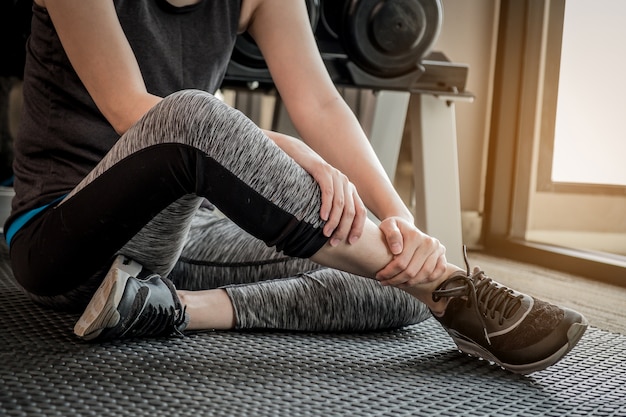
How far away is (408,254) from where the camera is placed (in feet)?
3.14

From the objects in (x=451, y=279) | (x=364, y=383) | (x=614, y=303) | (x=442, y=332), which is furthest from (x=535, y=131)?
(x=364, y=383)

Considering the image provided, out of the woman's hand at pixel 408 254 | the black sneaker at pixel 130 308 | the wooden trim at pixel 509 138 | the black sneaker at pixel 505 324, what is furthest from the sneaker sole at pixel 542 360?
the wooden trim at pixel 509 138

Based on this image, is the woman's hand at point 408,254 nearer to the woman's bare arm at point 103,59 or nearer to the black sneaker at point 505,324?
the black sneaker at point 505,324

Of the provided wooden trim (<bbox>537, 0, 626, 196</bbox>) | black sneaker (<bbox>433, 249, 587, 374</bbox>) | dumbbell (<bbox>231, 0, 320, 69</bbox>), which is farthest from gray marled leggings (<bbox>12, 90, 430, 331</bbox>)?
wooden trim (<bbox>537, 0, 626, 196</bbox>)

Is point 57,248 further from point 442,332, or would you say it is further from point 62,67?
point 442,332

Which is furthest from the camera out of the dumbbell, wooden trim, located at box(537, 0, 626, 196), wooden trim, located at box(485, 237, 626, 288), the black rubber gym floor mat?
wooden trim, located at box(537, 0, 626, 196)

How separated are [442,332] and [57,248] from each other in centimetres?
66

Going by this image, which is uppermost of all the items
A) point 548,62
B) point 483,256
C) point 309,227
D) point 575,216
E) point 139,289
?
point 548,62

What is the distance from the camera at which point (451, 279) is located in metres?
1.03

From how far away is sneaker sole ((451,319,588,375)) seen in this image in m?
0.95

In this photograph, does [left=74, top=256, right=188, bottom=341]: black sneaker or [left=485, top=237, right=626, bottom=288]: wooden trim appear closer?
[left=74, top=256, right=188, bottom=341]: black sneaker

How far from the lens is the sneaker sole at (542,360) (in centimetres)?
95

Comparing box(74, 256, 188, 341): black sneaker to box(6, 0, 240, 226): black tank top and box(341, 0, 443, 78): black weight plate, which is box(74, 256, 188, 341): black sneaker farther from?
box(341, 0, 443, 78): black weight plate

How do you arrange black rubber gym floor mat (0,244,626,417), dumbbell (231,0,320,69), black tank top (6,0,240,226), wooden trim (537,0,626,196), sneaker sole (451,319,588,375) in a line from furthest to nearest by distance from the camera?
wooden trim (537,0,626,196) → dumbbell (231,0,320,69) → black tank top (6,0,240,226) → sneaker sole (451,319,588,375) → black rubber gym floor mat (0,244,626,417)
